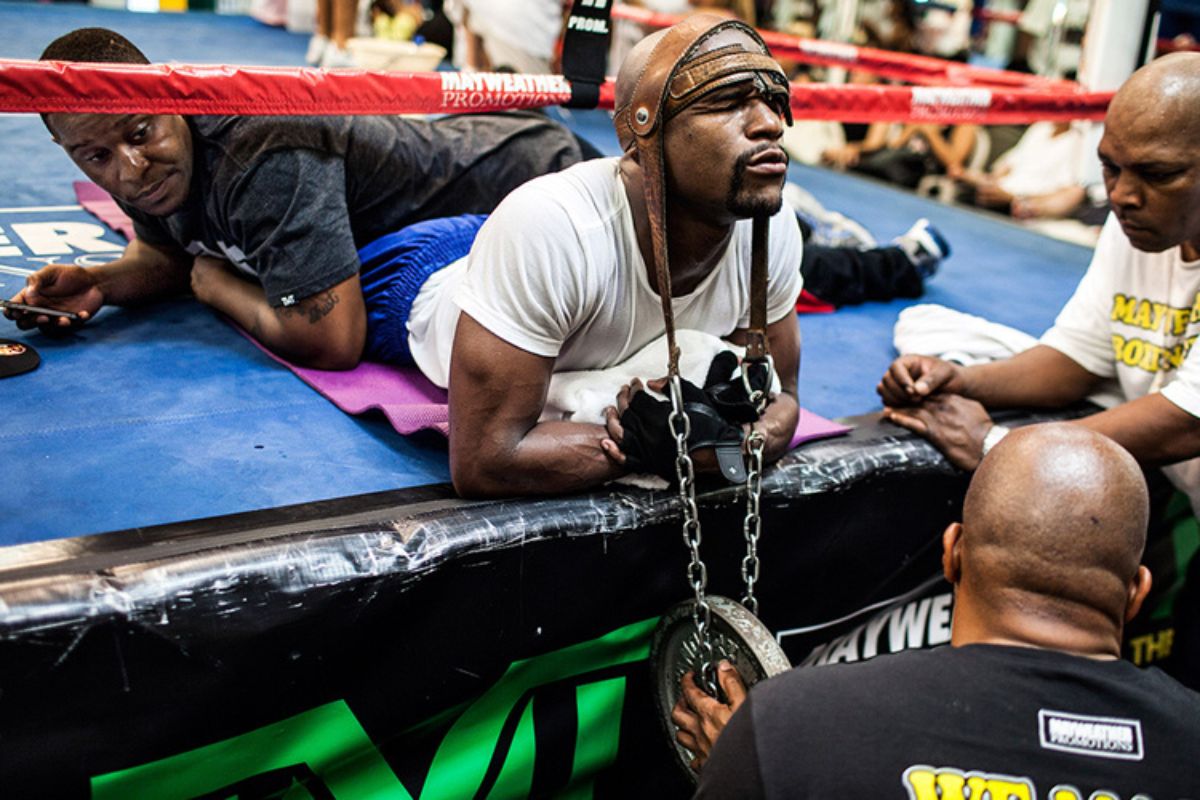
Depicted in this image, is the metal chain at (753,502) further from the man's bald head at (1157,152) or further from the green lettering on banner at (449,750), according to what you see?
the man's bald head at (1157,152)

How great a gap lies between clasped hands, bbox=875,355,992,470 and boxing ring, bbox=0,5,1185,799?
0.05 meters

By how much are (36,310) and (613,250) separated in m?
1.31

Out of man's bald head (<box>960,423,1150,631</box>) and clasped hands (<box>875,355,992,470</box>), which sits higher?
man's bald head (<box>960,423,1150,631</box>)

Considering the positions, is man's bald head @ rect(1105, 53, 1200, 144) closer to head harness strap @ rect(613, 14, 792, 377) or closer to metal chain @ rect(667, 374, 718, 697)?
head harness strap @ rect(613, 14, 792, 377)

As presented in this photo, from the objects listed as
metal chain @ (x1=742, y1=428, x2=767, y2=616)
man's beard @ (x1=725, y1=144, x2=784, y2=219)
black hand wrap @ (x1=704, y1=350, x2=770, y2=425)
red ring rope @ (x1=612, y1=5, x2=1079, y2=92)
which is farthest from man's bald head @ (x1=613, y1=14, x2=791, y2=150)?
red ring rope @ (x1=612, y1=5, x2=1079, y2=92)

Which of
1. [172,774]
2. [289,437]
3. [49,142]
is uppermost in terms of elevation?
[49,142]

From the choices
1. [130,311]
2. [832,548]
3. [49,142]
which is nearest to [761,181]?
[832,548]

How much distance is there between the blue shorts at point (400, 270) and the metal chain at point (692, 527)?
2.71 ft

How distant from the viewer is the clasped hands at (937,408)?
223cm

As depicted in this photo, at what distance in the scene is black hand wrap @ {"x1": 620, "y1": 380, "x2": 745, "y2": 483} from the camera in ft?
5.61

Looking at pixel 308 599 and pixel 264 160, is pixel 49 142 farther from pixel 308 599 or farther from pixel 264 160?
pixel 308 599

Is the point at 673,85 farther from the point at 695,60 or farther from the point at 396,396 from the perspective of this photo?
the point at 396,396

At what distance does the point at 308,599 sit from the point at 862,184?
4217 millimetres

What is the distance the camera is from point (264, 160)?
88.3 inches
